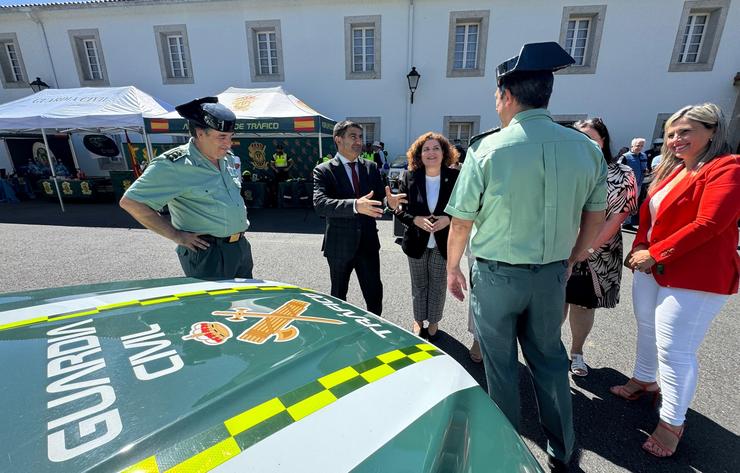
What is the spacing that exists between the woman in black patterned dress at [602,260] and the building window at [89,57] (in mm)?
16665

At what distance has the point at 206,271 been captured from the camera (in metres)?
2.09

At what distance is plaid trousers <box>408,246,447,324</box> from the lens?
263 centimetres

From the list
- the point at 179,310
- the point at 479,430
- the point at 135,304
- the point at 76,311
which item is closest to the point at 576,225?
the point at 479,430

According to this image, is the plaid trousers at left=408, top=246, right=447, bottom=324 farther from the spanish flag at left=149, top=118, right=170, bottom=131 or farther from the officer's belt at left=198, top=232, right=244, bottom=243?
the spanish flag at left=149, top=118, right=170, bottom=131

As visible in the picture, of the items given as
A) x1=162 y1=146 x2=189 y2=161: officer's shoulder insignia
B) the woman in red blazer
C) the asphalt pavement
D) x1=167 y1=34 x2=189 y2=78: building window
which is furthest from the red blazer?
x1=167 y1=34 x2=189 y2=78: building window

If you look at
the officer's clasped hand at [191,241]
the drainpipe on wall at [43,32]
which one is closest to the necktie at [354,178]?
the officer's clasped hand at [191,241]

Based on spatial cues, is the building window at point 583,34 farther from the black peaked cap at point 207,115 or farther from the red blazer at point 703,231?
the black peaked cap at point 207,115

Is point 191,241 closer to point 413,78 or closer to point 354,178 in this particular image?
point 354,178

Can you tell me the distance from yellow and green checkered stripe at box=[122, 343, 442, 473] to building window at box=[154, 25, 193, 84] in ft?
47.7

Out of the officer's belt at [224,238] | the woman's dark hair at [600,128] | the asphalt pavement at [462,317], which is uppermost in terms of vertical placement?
the woman's dark hair at [600,128]

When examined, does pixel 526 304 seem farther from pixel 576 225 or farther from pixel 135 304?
pixel 135 304

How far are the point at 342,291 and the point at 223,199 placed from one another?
1200 millimetres

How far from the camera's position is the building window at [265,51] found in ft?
37.8

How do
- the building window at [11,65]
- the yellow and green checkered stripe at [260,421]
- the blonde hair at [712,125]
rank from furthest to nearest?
the building window at [11,65]
the blonde hair at [712,125]
the yellow and green checkered stripe at [260,421]
